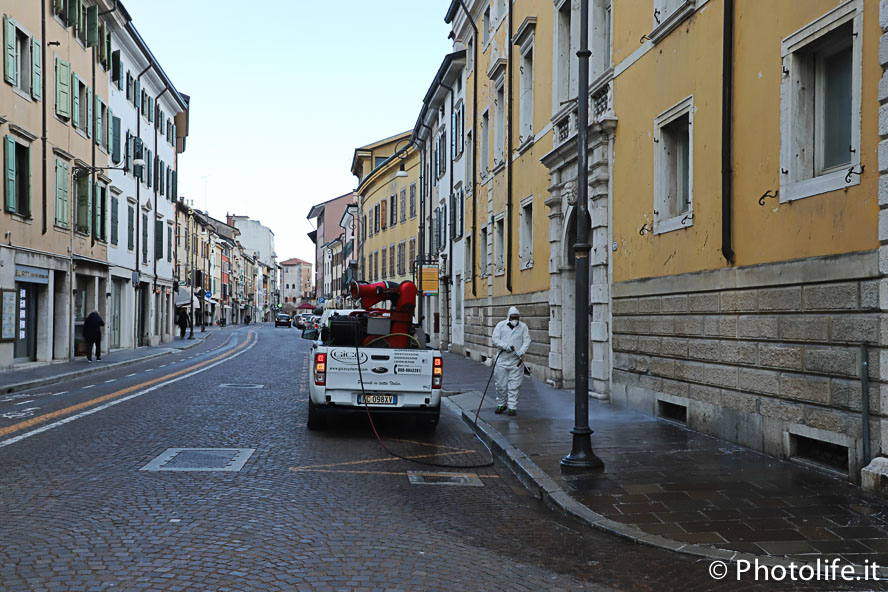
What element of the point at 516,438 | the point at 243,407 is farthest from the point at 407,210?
the point at 516,438

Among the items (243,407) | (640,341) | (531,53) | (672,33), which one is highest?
(531,53)

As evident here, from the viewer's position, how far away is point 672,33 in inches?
479

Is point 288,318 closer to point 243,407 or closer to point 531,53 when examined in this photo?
point 531,53

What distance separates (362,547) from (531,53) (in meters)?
17.8

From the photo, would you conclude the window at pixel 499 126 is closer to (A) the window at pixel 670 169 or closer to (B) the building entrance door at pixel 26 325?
(A) the window at pixel 670 169

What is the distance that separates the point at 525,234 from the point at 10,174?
44.4ft

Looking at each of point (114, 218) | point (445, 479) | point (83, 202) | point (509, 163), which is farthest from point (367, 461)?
point (114, 218)

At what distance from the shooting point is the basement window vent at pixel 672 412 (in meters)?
11.6

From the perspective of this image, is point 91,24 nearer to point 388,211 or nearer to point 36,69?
point 36,69

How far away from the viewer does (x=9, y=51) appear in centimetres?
2133

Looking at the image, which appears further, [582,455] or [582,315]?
Answer: [582,315]

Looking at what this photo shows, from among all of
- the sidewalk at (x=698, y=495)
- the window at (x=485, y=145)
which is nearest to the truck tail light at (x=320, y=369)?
the sidewalk at (x=698, y=495)

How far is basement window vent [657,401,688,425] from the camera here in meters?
11.6

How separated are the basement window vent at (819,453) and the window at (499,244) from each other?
1552 cm
